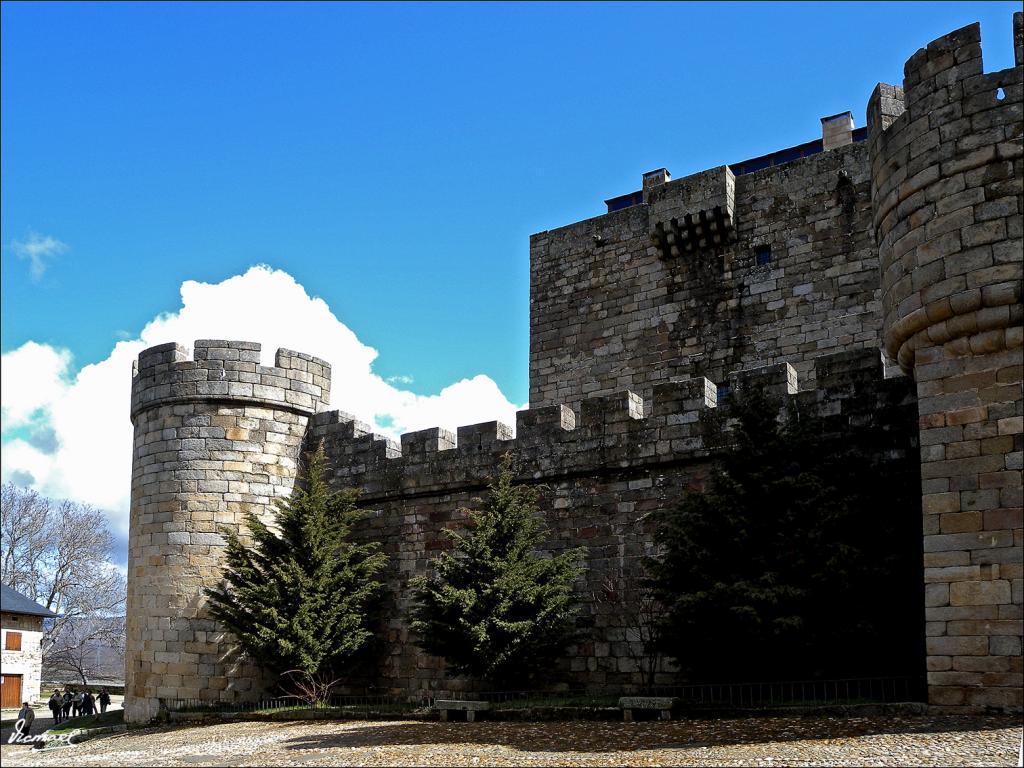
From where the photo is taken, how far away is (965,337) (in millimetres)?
9688

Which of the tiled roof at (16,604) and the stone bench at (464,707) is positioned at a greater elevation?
the tiled roof at (16,604)

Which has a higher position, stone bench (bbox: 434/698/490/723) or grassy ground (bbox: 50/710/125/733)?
stone bench (bbox: 434/698/490/723)

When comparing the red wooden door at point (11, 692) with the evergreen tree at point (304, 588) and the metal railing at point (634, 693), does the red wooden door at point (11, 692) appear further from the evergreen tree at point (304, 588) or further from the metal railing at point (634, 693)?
the evergreen tree at point (304, 588)

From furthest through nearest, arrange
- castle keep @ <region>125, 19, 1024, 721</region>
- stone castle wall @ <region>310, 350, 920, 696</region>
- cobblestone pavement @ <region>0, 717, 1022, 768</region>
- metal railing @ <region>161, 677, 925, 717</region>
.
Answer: stone castle wall @ <region>310, 350, 920, 696</region> < metal railing @ <region>161, 677, 925, 717</region> < castle keep @ <region>125, 19, 1024, 721</region> < cobblestone pavement @ <region>0, 717, 1022, 768</region>

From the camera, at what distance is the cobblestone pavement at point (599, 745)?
316 inches

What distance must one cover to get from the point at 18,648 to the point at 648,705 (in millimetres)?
26562

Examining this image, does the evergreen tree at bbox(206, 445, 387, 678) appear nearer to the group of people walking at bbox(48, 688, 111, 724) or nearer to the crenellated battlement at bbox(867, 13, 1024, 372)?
the group of people walking at bbox(48, 688, 111, 724)

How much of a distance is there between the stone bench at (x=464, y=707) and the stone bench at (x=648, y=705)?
6.12ft

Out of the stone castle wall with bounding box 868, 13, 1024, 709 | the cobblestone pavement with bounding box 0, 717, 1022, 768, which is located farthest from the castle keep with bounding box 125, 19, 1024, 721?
the cobblestone pavement with bounding box 0, 717, 1022, 768

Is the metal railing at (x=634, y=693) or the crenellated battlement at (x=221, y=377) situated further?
the crenellated battlement at (x=221, y=377)

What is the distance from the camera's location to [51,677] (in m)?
48.4

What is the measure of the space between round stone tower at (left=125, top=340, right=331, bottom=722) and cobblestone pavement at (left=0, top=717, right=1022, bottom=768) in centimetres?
288

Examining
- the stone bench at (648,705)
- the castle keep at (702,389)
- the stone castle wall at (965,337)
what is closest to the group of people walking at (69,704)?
the castle keep at (702,389)

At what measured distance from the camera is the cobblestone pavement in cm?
802
